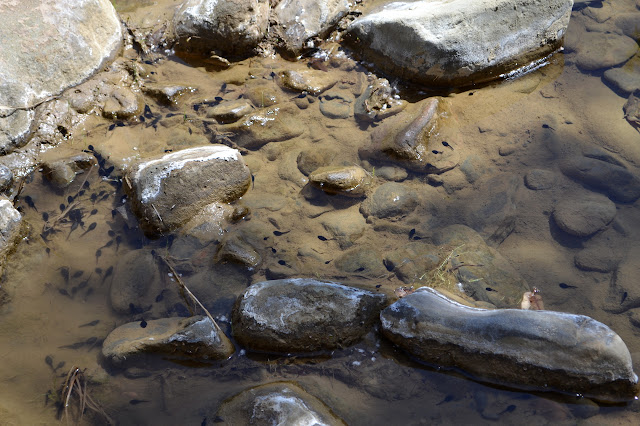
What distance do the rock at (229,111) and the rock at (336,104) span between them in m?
0.80

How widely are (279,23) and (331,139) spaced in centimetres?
186

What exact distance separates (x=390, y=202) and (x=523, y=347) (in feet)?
5.66

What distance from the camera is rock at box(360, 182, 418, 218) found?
4305mm

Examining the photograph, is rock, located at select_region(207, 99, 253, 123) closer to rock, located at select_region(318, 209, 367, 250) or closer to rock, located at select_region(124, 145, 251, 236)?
rock, located at select_region(124, 145, 251, 236)

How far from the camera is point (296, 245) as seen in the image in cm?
412

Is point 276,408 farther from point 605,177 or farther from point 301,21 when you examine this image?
point 301,21

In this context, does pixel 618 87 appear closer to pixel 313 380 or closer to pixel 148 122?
pixel 313 380

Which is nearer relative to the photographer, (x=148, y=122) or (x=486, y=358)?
(x=486, y=358)

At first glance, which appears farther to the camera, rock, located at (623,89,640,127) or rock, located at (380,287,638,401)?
rock, located at (623,89,640,127)

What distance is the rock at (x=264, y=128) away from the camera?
488 cm

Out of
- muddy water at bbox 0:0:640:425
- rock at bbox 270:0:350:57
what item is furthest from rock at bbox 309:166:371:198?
rock at bbox 270:0:350:57

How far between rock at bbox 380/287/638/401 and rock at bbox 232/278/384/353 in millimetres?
257

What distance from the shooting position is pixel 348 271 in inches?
155

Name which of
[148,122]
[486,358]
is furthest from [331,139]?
[486,358]
